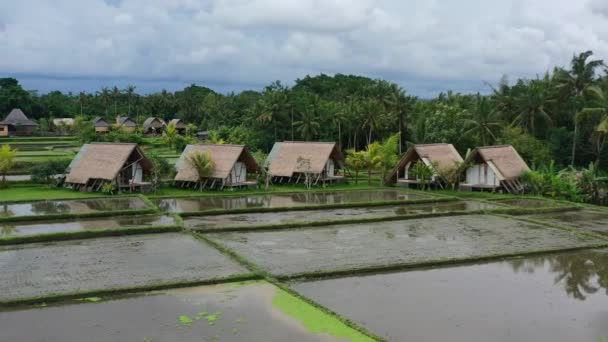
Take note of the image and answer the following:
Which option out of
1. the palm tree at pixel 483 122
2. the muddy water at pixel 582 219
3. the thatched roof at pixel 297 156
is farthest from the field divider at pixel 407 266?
the palm tree at pixel 483 122

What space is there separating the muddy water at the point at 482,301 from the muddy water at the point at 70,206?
37.5 feet

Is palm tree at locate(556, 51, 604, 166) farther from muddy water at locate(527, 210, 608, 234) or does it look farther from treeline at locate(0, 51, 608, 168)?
muddy water at locate(527, 210, 608, 234)

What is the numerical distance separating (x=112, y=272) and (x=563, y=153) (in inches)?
1105

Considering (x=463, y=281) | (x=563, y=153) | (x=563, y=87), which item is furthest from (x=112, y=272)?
(x=563, y=87)

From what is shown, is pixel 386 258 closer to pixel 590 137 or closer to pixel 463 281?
pixel 463 281

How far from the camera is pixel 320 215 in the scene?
72.2ft

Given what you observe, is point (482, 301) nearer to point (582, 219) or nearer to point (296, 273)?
point (296, 273)

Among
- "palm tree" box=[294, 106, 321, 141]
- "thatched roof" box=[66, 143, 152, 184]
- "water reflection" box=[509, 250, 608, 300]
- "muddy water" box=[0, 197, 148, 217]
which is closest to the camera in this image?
"water reflection" box=[509, 250, 608, 300]

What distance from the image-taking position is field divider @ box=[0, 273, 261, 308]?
1129cm

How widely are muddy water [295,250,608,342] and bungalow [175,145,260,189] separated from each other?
50.9 ft

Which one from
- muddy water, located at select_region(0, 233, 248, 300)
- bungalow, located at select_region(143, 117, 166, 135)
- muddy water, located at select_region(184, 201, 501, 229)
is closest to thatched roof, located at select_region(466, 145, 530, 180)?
muddy water, located at select_region(184, 201, 501, 229)

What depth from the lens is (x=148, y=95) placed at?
80.3 metres

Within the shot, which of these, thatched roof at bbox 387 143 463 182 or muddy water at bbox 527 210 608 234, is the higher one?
thatched roof at bbox 387 143 463 182

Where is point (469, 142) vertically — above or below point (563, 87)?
below
